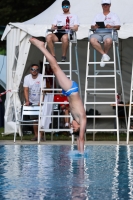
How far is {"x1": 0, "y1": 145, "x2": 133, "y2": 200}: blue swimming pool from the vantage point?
8344 mm

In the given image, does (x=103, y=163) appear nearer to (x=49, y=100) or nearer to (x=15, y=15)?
(x=49, y=100)

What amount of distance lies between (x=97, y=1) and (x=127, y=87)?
292 centimetres

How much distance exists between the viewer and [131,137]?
60.3ft

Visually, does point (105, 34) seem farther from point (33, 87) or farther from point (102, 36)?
point (33, 87)

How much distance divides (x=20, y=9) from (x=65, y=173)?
25.5 meters

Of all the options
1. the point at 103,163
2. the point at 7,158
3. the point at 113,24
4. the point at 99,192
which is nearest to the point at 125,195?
the point at 99,192

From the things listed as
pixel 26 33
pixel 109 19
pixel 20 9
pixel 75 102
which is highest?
pixel 20 9

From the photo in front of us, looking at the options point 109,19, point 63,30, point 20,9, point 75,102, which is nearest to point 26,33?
point 63,30

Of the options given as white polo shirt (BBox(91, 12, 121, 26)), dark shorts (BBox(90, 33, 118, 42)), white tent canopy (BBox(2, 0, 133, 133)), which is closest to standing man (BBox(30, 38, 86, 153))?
dark shorts (BBox(90, 33, 118, 42))

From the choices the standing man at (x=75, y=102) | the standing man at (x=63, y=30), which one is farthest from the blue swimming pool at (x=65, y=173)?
the standing man at (x=63, y=30)

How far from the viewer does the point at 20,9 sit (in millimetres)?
35062

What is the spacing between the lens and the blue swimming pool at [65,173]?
8.34 m

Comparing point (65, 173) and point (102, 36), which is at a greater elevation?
point (102, 36)

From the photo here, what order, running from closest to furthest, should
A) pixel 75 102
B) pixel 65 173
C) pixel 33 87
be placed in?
pixel 65 173, pixel 75 102, pixel 33 87
